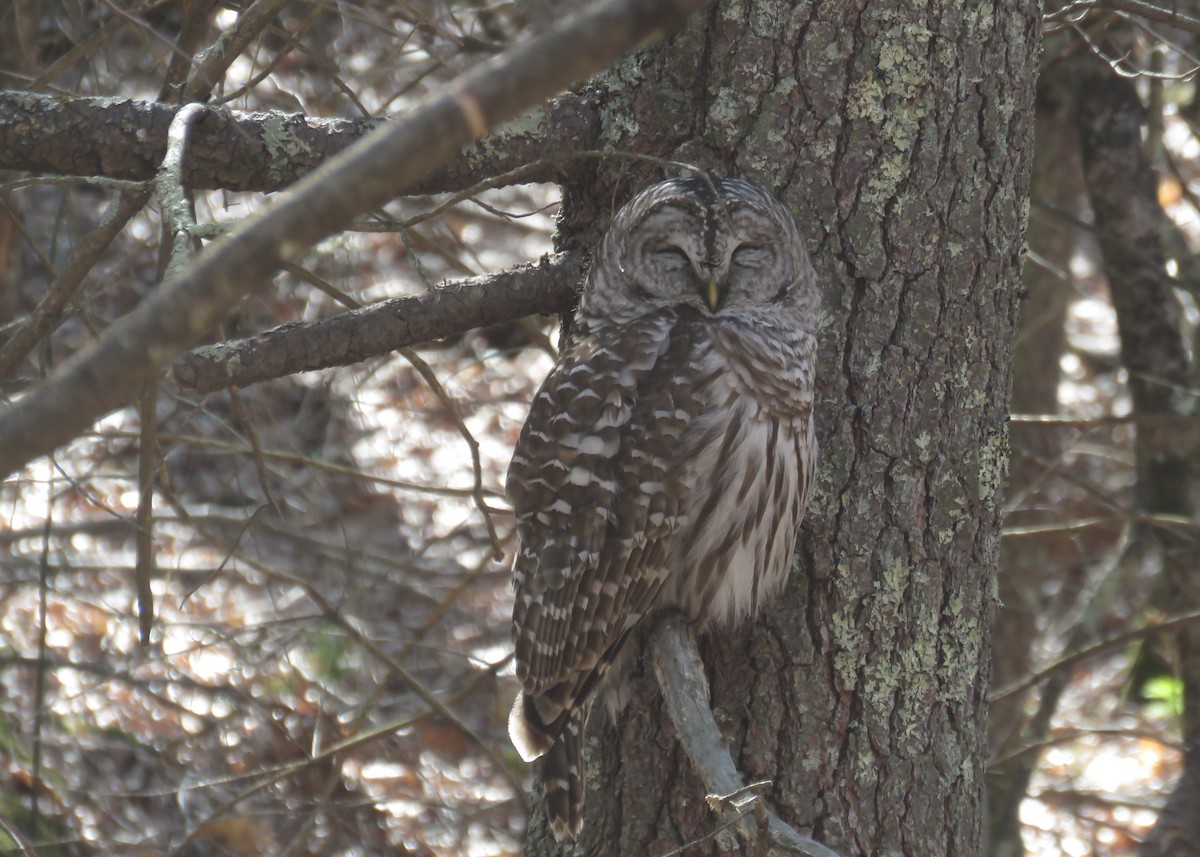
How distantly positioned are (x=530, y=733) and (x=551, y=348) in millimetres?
1347

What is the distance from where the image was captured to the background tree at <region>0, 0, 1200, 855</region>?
2.48 metres

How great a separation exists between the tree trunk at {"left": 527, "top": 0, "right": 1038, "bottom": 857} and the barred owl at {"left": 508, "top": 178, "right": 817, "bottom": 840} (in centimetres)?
8

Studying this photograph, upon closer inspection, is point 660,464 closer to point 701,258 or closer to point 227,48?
point 701,258

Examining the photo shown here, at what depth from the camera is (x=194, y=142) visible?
8.08 feet

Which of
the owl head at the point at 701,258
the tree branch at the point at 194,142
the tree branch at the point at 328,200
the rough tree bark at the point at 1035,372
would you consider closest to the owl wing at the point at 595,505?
the owl head at the point at 701,258

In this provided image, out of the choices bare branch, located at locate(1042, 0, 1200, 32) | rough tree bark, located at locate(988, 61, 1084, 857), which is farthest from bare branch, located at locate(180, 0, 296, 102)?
rough tree bark, located at locate(988, 61, 1084, 857)

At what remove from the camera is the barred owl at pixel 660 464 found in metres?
2.59

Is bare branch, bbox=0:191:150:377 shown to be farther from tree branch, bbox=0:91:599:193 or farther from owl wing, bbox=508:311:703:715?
owl wing, bbox=508:311:703:715

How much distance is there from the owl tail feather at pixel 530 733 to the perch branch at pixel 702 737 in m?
0.27

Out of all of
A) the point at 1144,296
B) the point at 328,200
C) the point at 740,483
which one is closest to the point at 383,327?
the point at 740,483

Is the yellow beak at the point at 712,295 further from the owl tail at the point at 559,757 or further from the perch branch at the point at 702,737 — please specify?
the owl tail at the point at 559,757

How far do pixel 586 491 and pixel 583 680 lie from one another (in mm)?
371

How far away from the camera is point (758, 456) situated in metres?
2.67

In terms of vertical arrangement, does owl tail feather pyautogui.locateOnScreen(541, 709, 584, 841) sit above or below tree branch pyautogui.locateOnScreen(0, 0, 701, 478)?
Answer: below
